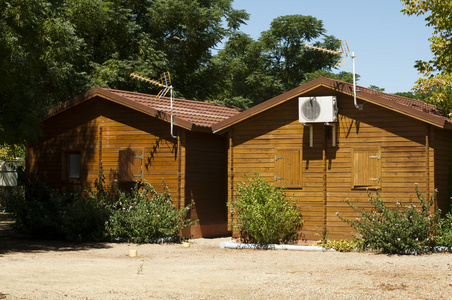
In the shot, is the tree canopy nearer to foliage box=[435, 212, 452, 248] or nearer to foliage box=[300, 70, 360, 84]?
foliage box=[300, 70, 360, 84]

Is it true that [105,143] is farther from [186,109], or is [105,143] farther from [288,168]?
[288,168]

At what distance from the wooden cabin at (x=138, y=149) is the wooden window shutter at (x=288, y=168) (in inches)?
109

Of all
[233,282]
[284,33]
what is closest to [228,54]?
[284,33]

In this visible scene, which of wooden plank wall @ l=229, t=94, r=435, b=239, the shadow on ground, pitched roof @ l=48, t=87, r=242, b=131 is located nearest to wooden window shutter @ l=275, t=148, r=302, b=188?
wooden plank wall @ l=229, t=94, r=435, b=239

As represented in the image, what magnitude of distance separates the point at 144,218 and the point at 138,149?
8.60ft

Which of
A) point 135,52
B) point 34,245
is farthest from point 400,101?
point 135,52

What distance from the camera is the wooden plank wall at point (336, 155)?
1559cm

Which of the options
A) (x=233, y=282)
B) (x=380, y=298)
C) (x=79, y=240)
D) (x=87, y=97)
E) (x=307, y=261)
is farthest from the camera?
(x=87, y=97)

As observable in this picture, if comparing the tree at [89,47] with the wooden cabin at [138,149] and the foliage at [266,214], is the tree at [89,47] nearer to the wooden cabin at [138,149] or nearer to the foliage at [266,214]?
the wooden cabin at [138,149]

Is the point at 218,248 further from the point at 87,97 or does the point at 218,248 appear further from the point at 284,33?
the point at 284,33

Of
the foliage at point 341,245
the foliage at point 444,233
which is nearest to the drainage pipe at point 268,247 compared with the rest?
the foliage at point 341,245

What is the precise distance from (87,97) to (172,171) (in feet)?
12.0

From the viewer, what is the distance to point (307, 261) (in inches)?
541

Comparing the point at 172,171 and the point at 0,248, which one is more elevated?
the point at 172,171
